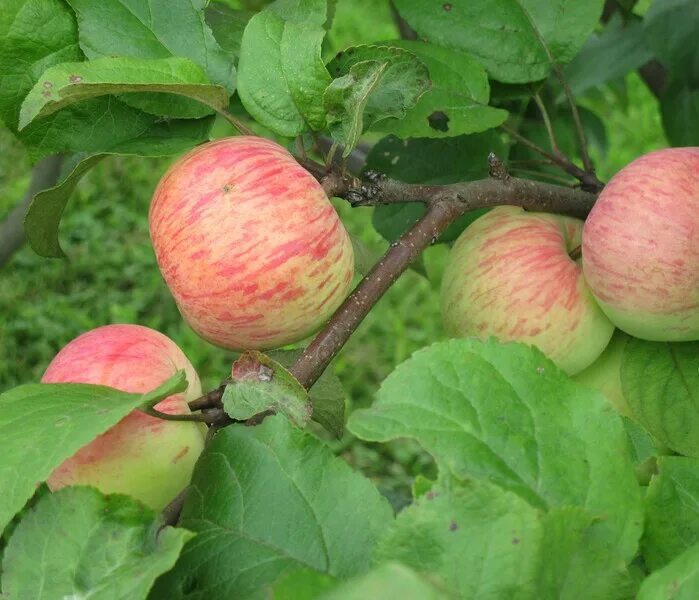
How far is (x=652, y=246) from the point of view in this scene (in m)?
1.18

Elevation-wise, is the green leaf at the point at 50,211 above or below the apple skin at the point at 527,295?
above

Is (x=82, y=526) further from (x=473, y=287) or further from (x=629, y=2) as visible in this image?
(x=629, y=2)

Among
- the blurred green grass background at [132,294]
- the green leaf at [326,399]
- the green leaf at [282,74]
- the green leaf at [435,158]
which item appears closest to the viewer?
the green leaf at [282,74]

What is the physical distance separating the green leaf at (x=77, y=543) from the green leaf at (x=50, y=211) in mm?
446

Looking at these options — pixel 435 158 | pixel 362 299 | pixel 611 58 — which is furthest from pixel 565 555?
pixel 611 58

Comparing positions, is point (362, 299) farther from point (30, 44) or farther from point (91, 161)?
point (30, 44)

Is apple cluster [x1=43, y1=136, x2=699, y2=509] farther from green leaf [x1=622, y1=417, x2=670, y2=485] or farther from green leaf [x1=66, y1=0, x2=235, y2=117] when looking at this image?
green leaf [x1=622, y1=417, x2=670, y2=485]

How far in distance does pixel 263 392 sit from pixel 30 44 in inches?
21.1

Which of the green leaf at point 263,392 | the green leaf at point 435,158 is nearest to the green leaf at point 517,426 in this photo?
the green leaf at point 263,392

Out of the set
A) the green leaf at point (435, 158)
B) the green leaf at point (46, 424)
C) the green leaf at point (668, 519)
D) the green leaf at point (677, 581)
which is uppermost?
the green leaf at point (677, 581)

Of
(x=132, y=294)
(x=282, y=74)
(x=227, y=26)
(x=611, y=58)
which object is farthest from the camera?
(x=132, y=294)

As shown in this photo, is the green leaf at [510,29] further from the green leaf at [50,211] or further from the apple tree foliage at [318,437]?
the green leaf at [50,211]

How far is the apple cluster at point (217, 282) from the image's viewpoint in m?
1.02

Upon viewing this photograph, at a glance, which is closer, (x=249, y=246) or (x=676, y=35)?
(x=249, y=246)
